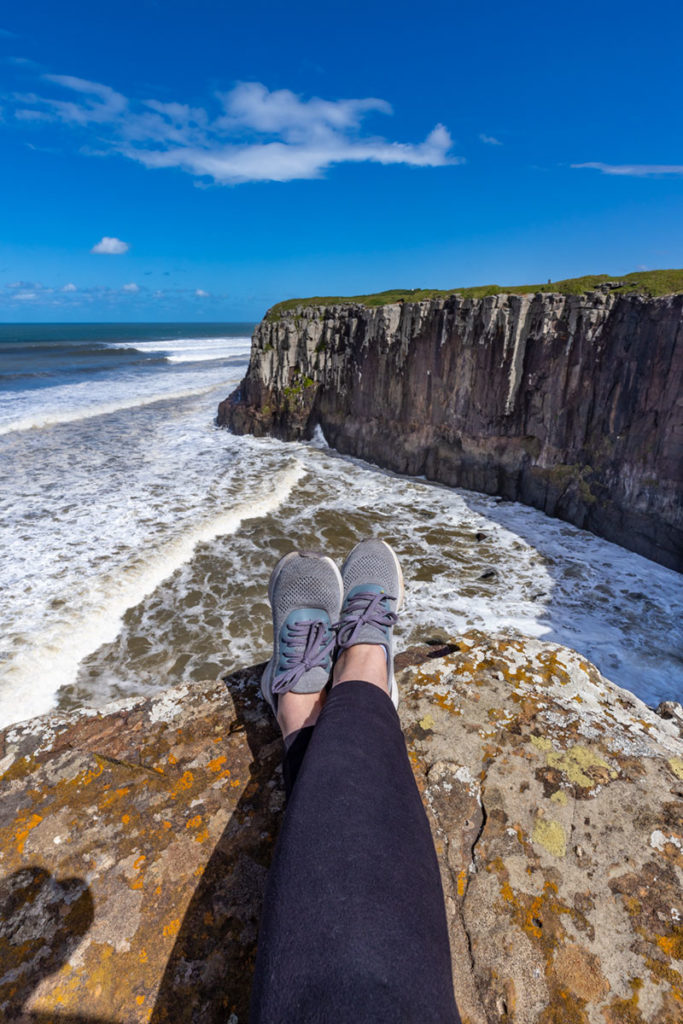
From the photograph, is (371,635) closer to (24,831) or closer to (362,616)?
(362,616)

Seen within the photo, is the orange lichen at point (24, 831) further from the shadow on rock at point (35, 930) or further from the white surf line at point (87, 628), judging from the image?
the white surf line at point (87, 628)

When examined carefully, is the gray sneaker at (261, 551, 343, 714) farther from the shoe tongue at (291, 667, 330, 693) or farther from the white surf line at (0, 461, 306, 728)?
the white surf line at (0, 461, 306, 728)

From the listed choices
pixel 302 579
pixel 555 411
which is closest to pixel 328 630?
pixel 302 579

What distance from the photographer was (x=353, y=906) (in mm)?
1484

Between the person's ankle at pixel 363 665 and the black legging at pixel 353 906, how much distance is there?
0.66 meters

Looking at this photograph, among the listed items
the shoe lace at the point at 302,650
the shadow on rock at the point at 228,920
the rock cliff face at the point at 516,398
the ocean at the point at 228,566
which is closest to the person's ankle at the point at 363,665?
the shoe lace at the point at 302,650

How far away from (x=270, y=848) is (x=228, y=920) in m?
0.31

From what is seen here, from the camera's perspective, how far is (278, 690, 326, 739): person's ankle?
2.55 metres

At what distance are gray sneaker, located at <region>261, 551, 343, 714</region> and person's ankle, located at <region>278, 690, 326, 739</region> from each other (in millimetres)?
36

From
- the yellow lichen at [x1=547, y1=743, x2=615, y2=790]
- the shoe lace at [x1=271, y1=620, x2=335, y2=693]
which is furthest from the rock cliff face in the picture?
the shoe lace at [x1=271, y1=620, x2=335, y2=693]

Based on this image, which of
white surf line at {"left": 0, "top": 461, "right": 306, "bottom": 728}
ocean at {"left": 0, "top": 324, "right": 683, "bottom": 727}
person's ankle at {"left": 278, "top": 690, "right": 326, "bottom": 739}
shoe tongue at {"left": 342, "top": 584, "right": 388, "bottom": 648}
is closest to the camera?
person's ankle at {"left": 278, "top": 690, "right": 326, "bottom": 739}

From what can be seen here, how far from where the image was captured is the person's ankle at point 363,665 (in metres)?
2.77

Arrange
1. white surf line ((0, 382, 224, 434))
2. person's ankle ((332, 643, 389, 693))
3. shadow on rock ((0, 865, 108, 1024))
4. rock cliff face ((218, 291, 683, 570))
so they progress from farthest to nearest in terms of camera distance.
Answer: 1. white surf line ((0, 382, 224, 434))
2. rock cliff face ((218, 291, 683, 570))
3. person's ankle ((332, 643, 389, 693))
4. shadow on rock ((0, 865, 108, 1024))

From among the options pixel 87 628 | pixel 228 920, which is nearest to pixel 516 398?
pixel 87 628
